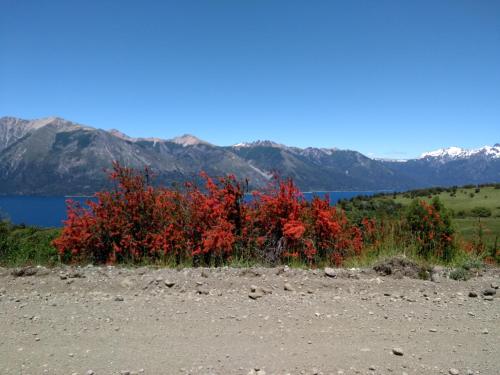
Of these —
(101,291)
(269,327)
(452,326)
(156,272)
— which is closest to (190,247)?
(156,272)

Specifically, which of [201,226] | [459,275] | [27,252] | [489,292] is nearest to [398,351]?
[489,292]

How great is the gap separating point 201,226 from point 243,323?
4281 mm

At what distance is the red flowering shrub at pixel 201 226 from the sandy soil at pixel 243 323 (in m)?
1.68

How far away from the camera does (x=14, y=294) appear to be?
614cm

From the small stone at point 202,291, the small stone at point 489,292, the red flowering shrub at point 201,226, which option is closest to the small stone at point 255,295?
the small stone at point 202,291

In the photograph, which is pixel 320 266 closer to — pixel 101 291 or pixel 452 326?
pixel 452 326

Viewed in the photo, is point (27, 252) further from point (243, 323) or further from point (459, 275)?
point (459, 275)

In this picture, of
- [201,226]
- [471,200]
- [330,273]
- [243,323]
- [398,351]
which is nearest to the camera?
[398,351]

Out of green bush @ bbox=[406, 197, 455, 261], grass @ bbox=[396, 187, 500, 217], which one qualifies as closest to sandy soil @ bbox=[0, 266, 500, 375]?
green bush @ bbox=[406, 197, 455, 261]

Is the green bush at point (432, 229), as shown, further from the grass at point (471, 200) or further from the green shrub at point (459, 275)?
the grass at point (471, 200)

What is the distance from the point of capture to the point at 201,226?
352 inches

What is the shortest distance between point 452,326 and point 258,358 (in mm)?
2699

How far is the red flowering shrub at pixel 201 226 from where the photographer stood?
8.76 meters

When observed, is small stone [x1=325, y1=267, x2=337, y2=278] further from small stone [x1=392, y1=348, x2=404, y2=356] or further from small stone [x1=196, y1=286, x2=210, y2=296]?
small stone [x1=392, y1=348, x2=404, y2=356]
